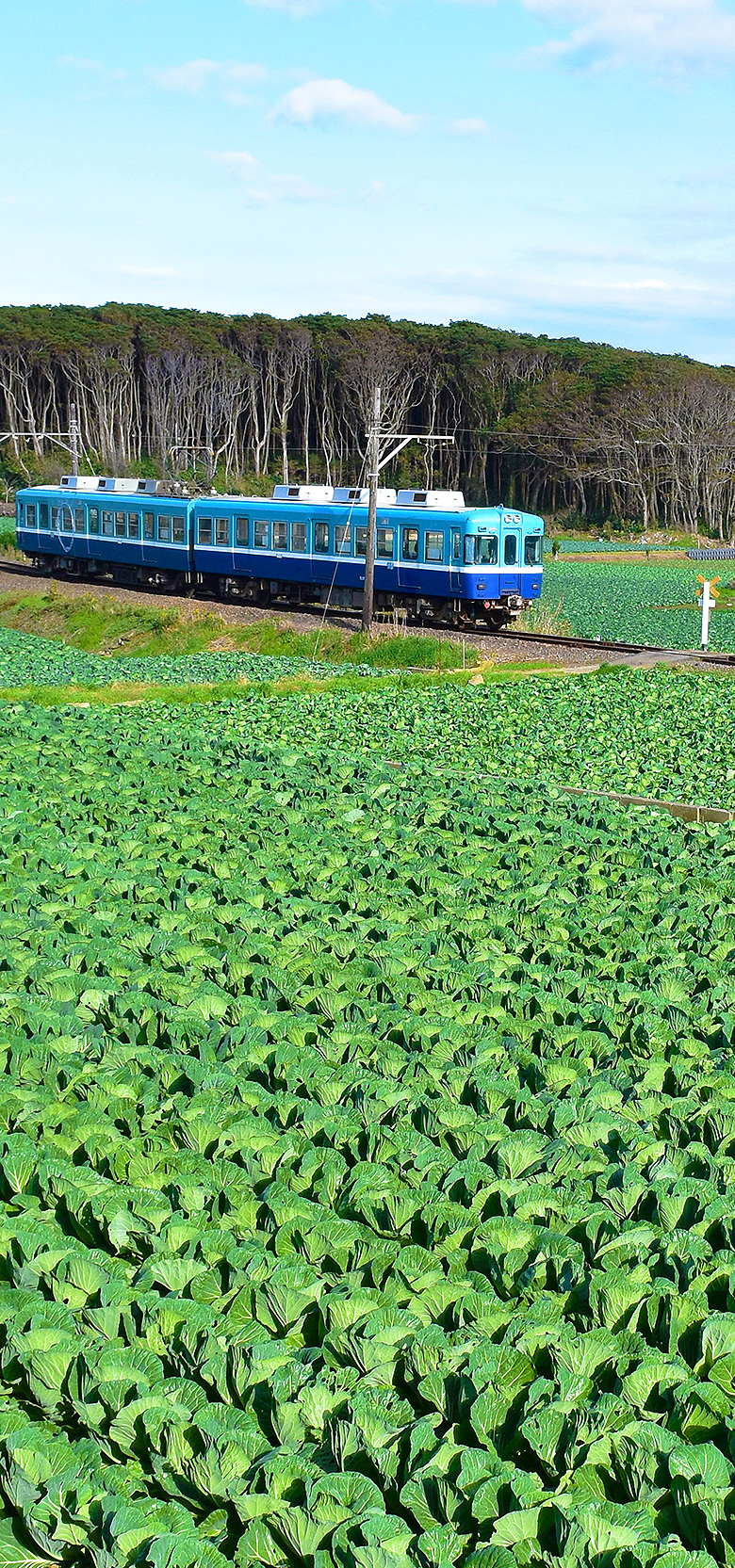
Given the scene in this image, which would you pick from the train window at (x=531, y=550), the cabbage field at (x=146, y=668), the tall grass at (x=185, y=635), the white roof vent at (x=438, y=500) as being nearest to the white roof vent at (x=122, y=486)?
→ the tall grass at (x=185, y=635)

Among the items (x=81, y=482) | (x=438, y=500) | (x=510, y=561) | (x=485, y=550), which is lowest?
(x=510, y=561)

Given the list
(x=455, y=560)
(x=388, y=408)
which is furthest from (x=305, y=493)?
(x=388, y=408)

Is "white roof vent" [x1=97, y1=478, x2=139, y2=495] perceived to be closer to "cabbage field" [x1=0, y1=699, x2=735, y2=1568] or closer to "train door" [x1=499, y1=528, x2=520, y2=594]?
"train door" [x1=499, y1=528, x2=520, y2=594]

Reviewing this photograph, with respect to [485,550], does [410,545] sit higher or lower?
higher

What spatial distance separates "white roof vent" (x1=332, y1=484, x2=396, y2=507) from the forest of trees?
1991 inches

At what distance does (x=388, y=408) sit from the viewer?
8900 centimetres

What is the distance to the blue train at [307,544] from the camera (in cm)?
3117

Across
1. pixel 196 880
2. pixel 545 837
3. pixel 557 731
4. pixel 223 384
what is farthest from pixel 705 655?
pixel 223 384

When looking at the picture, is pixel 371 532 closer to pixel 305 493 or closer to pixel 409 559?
pixel 409 559

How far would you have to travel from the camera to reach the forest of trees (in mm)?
90688

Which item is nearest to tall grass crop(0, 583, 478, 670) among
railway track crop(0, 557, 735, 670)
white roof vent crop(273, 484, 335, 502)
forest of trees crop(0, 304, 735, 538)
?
railway track crop(0, 557, 735, 670)

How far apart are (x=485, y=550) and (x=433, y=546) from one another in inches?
52.8

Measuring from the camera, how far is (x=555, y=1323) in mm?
4379

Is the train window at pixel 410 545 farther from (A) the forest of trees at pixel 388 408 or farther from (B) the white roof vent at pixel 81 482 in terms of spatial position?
(A) the forest of trees at pixel 388 408
